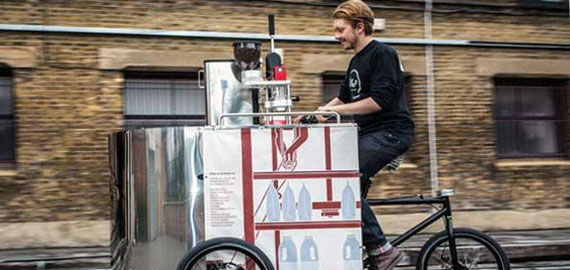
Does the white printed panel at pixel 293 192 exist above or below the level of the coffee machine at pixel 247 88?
below

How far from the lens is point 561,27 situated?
11539 millimetres

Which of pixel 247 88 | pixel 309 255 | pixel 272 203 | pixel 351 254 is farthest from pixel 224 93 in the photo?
pixel 351 254

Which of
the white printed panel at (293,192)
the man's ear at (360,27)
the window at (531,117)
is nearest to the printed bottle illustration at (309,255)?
the white printed panel at (293,192)

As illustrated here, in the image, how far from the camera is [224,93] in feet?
16.6

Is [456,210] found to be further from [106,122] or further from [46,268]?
[46,268]

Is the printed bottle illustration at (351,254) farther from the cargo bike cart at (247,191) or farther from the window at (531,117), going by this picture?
the window at (531,117)

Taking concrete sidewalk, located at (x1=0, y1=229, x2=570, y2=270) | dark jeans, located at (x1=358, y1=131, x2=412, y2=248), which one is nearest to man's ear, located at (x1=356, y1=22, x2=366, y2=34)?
dark jeans, located at (x1=358, y1=131, x2=412, y2=248)

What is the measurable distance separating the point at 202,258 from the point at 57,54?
17.6 ft

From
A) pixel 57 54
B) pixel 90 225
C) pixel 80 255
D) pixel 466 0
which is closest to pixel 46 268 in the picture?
pixel 80 255

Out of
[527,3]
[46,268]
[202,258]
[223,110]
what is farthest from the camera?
[527,3]

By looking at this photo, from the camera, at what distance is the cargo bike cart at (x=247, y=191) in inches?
181

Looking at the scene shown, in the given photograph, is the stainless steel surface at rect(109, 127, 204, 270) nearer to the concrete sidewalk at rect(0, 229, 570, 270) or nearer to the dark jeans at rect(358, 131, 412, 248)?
the dark jeans at rect(358, 131, 412, 248)

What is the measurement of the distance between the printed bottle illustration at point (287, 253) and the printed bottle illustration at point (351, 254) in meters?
0.31

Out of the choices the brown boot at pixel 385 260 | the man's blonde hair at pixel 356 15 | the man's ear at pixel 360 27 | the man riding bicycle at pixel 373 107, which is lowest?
the brown boot at pixel 385 260
